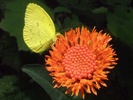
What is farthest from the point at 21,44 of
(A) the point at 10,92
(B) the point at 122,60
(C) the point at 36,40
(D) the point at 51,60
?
(B) the point at 122,60

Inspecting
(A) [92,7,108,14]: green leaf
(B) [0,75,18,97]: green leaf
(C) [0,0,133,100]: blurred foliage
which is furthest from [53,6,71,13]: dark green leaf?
(B) [0,75,18,97]: green leaf

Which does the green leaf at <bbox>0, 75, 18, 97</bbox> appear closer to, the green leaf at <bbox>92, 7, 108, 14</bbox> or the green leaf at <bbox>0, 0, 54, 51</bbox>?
the green leaf at <bbox>0, 0, 54, 51</bbox>

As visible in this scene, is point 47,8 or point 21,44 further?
point 47,8

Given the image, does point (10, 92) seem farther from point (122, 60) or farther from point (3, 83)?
point (122, 60)

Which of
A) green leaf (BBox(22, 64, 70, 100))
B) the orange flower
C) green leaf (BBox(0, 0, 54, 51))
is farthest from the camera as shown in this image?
green leaf (BBox(0, 0, 54, 51))

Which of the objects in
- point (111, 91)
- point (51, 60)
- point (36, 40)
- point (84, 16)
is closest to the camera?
point (51, 60)

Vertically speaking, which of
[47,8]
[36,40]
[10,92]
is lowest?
[10,92]

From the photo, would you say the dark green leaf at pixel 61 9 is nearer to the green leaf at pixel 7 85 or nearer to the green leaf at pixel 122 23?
the green leaf at pixel 122 23
